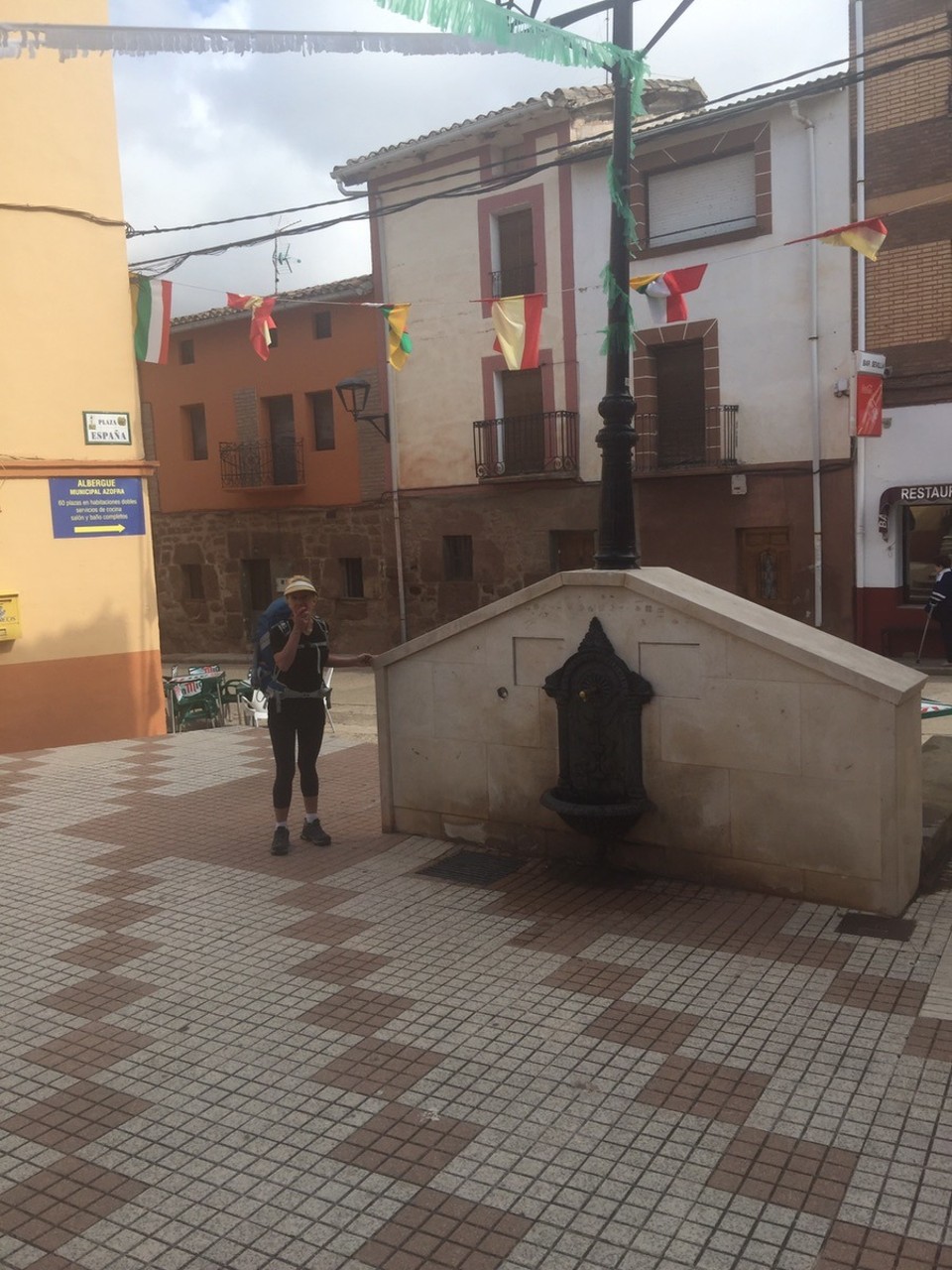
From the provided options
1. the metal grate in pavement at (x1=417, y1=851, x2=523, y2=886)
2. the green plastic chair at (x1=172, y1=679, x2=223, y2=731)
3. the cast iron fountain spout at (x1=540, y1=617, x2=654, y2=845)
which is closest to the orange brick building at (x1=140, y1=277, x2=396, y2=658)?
the green plastic chair at (x1=172, y1=679, x2=223, y2=731)

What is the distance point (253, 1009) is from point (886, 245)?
1564 cm

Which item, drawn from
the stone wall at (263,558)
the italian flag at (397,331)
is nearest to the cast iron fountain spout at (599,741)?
the italian flag at (397,331)

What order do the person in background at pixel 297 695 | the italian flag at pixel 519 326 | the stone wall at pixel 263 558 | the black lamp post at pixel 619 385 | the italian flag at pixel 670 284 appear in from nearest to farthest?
the black lamp post at pixel 619 385 → the person in background at pixel 297 695 → the italian flag at pixel 670 284 → the italian flag at pixel 519 326 → the stone wall at pixel 263 558

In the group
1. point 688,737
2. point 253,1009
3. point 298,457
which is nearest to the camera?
point 253,1009

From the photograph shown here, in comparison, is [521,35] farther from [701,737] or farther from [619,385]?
[701,737]

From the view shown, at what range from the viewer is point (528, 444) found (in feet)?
68.0

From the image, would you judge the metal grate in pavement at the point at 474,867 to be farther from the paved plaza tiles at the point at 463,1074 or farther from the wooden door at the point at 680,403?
the wooden door at the point at 680,403

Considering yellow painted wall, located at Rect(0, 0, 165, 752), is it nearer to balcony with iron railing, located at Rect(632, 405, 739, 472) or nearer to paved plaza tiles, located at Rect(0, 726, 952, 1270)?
paved plaza tiles, located at Rect(0, 726, 952, 1270)

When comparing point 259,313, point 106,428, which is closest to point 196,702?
point 106,428

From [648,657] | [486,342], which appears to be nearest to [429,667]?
[648,657]

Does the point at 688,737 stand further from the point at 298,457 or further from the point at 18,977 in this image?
the point at 298,457

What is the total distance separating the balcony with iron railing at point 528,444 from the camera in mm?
20036

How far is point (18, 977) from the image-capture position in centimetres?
505

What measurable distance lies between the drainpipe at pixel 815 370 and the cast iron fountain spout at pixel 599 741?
12497 millimetres
